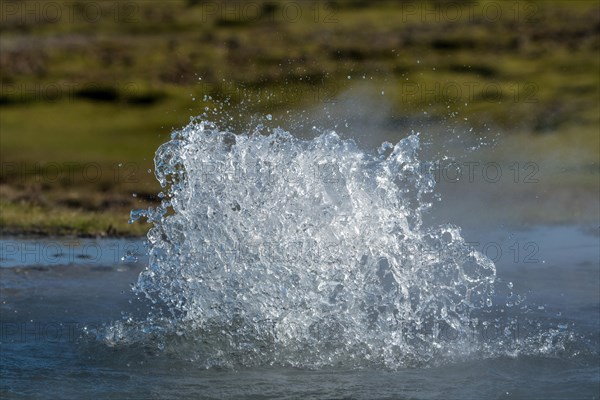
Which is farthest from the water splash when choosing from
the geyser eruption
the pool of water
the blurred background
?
the blurred background

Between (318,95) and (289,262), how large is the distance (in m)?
22.1

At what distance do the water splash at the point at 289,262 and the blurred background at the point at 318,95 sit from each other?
5.02 metres

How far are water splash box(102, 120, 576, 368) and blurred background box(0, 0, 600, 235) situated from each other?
5019mm

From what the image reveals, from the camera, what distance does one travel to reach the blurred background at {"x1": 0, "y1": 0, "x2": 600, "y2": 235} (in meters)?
19.3

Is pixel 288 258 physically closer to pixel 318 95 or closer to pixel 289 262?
pixel 289 262

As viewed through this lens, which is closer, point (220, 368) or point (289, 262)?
point (220, 368)

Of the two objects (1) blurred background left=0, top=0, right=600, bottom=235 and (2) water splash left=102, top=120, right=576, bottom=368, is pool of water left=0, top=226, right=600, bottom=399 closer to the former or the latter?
(2) water splash left=102, top=120, right=576, bottom=368

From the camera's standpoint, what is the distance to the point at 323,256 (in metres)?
9.94

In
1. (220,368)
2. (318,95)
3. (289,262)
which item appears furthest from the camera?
(318,95)

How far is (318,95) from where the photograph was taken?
31.7 m

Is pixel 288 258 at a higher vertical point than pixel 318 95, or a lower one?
lower

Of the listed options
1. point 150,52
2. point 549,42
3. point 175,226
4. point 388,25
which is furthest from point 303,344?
point 388,25

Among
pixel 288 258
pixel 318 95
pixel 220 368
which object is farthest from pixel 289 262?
pixel 318 95

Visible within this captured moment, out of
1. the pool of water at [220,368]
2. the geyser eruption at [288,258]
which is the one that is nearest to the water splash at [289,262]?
the geyser eruption at [288,258]
